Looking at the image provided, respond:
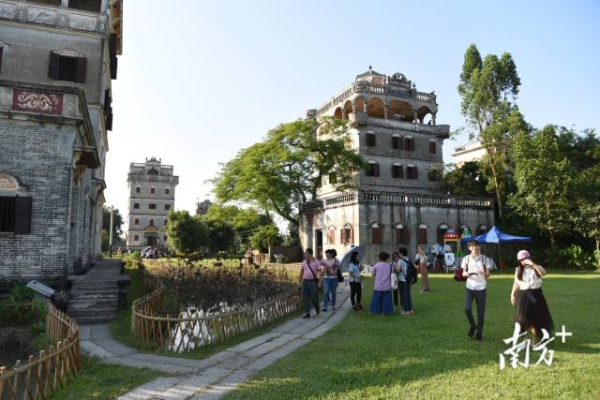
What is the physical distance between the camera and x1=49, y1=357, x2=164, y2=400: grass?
5.15 meters

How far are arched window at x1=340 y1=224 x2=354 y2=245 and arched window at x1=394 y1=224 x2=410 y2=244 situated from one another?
9.94ft

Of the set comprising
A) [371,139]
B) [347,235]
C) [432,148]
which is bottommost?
[347,235]

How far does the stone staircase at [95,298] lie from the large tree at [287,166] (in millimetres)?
16954

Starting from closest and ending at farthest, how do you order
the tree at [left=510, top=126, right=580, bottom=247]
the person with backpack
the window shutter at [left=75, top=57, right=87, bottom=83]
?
1. the person with backpack
2. the window shutter at [left=75, top=57, right=87, bottom=83]
3. the tree at [left=510, top=126, right=580, bottom=247]

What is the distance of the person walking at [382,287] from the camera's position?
A: 9680 millimetres

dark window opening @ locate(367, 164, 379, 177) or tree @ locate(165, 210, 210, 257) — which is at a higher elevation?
dark window opening @ locate(367, 164, 379, 177)

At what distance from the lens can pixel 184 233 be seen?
38000 millimetres

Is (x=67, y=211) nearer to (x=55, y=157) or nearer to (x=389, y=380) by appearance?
(x=55, y=157)

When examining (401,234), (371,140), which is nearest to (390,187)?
(371,140)

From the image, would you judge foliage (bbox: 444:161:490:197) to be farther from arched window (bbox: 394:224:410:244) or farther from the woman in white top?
the woman in white top

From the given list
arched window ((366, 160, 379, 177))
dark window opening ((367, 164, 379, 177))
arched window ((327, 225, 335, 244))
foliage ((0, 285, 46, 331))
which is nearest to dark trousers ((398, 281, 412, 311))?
foliage ((0, 285, 46, 331))

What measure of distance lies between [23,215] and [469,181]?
3049 centimetres

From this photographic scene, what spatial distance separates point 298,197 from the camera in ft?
106

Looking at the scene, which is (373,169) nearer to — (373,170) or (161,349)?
(373,170)
